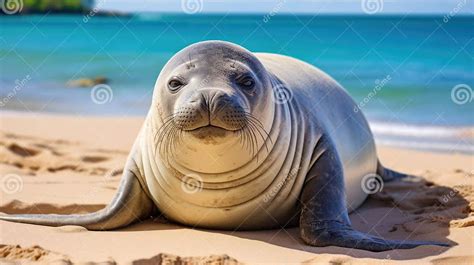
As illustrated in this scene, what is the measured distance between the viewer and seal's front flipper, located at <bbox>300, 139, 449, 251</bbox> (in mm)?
4371

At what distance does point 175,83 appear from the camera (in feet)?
14.4

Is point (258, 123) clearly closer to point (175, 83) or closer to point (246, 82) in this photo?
point (246, 82)

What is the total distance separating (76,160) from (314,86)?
2.77m

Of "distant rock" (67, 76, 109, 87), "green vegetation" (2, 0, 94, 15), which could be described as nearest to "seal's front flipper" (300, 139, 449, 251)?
"distant rock" (67, 76, 109, 87)

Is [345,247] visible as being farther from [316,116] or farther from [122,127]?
[122,127]

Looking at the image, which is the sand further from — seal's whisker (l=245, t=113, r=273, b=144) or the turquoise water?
the turquoise water

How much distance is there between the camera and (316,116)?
16.9 feet

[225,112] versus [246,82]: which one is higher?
[246,82]

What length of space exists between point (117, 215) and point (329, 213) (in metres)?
1.30

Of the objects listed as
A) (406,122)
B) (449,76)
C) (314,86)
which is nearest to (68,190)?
(314,86)

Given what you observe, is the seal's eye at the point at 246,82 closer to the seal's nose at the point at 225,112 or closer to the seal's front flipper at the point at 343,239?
the seal's nose at the point at 225,112

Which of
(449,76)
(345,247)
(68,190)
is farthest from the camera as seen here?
(449,76)

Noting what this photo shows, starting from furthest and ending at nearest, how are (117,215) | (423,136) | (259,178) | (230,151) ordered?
(423,136)
(117,215)
(259,178)
(230,151)

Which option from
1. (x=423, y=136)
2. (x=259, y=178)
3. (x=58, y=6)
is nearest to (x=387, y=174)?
(x=259, y=178)
